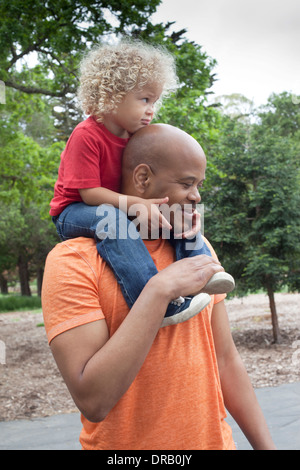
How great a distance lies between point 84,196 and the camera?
1.52m

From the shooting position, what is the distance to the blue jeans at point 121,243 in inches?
49.5

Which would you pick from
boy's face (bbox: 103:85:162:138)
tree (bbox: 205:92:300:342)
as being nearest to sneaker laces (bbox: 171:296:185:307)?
boy's face (bbox: 103:85:162:138)

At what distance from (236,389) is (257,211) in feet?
23.1

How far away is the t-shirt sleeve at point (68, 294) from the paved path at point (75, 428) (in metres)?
3.99

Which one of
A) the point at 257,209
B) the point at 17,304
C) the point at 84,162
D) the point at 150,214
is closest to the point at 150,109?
the point at 84,162

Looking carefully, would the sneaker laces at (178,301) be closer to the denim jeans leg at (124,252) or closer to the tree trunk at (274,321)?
the denim jeans leg at (124,252)

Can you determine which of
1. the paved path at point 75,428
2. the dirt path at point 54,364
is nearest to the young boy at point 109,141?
the paved path at point 75,428

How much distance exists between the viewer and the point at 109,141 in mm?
1543

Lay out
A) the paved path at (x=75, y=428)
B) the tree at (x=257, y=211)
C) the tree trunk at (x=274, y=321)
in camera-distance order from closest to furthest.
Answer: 1. the paved path at (x=75, y=428)
2. the tree at (x=257, y=211)
3. the tree trunk at (x=274, y=321)

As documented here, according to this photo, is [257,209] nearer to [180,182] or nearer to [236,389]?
[236,389]

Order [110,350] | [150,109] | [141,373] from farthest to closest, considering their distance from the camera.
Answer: [150,109]
[141,373]
[110,350]

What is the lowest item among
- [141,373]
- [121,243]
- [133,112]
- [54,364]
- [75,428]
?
[54,364]

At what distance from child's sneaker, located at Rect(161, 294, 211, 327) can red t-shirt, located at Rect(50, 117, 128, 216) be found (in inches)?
18.7

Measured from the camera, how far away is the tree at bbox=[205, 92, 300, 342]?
789 centimetres
